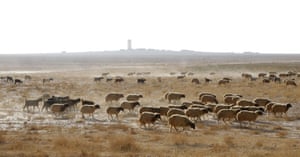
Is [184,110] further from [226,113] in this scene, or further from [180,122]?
[180,122]

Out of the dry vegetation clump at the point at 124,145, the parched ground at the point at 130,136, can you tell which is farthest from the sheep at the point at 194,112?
the dry vegetation clump at the point at 124,145

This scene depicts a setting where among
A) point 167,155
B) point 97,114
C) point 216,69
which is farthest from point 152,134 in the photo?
point 216,69

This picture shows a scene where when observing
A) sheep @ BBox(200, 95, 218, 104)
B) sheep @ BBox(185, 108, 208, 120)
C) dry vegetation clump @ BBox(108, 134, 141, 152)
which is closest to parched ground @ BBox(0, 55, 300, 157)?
dry vegetation clump @ BBox(108, 134, 141, 152)

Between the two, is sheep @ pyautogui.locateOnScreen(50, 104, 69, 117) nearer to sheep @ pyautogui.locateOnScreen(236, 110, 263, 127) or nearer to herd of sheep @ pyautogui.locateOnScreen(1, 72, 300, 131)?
herd of sheep @ pyautogui.locateOnScreen(1, 72, 300, 131)

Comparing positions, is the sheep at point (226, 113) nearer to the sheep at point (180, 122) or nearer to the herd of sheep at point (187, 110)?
the herd of sheep at point (187, 110)

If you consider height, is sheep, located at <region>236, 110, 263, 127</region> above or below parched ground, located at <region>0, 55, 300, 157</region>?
above

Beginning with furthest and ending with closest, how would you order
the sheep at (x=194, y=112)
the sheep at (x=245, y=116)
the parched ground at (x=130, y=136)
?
1. the sheep at (x=194, y=112)
2. the sheep at (x=245, y=116)
3. the parched ground at (x=130, y=136)

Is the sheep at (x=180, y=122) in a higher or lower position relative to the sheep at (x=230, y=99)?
higher

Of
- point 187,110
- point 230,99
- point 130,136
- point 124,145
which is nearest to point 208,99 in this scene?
point 230,99

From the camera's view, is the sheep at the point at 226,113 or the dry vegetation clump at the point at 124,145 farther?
the sheep at the point at 226,113

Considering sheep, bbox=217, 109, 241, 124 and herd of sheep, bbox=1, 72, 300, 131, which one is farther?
sheep, bbox=217, 109, 241, 124

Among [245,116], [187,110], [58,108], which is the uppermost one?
[187,110]

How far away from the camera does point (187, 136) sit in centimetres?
1786

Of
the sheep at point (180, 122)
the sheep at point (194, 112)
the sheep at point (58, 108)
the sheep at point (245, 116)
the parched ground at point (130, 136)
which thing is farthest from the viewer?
the sheep at point (58, 108)
